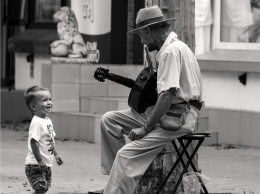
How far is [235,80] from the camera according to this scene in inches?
534

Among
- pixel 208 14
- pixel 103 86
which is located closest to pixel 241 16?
pixel 208 14

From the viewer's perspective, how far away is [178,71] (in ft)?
25.3

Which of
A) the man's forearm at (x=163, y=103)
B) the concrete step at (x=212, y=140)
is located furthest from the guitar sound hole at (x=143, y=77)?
the concrete step at (x=212, y=140)

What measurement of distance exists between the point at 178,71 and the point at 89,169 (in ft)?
12.5

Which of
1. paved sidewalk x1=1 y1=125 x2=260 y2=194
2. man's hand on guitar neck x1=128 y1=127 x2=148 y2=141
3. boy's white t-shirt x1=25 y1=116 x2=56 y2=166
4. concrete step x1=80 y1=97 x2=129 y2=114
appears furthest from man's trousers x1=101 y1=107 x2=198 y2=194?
concrete step x1=80 y1=97 x2=129 y2=114

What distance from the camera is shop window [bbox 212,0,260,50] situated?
1377 cm

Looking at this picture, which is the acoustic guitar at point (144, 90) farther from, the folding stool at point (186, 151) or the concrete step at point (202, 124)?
the concrete step at point (202, 124)

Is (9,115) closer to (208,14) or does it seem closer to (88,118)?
(88,118)

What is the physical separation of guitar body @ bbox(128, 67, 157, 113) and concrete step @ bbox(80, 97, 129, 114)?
19.3 feet

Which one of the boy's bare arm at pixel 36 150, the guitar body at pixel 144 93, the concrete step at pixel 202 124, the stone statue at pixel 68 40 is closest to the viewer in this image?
the boy's bare arm at pixel 36 150

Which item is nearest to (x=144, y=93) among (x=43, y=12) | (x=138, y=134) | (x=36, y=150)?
(x=138, y=134)

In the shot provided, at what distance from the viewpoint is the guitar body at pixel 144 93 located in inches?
323

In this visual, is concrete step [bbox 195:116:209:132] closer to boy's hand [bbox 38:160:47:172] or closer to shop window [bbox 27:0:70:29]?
shop window [bbox 27:0:70:29]

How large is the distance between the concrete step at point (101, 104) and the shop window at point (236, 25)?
1.62 meters
